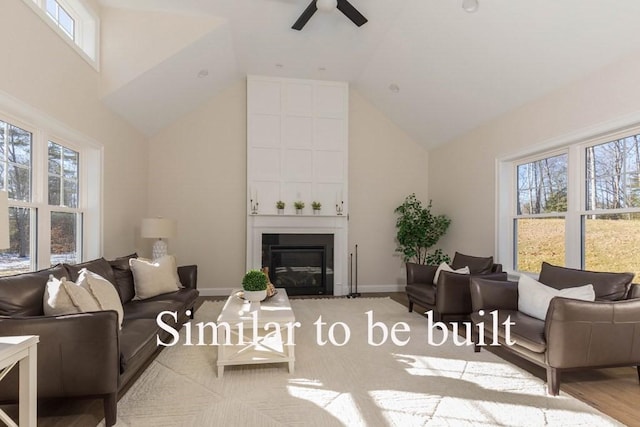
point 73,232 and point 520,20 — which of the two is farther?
point 73,232

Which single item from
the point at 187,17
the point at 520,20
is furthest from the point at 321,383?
the point at 187,17

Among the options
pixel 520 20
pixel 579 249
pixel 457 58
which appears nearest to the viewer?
pixel 520 20

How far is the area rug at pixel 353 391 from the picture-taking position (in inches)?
81.3

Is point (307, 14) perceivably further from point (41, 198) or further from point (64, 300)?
point (64, 300)

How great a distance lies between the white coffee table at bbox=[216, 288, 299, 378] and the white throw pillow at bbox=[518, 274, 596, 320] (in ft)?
6.46

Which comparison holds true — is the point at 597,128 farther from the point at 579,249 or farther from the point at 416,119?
the point at 416,119

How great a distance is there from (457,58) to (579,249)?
247cm

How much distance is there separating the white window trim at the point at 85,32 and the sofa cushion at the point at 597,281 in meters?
4.99

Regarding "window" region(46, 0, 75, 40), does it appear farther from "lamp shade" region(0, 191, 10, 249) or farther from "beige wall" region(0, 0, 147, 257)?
"lamp shade" region(0, 191, 10, 249)

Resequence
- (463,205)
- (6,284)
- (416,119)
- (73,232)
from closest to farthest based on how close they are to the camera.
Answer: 1. (6,284)
2. (73,232)
3. (463,205)
4. (416,119)

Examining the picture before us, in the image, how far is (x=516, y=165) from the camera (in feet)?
14.6

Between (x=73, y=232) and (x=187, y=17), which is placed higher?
(x=187, y=17)

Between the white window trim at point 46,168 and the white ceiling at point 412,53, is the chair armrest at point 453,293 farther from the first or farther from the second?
the white window trim at point 46,168

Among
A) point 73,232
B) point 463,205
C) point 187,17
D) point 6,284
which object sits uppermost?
point 187,17
